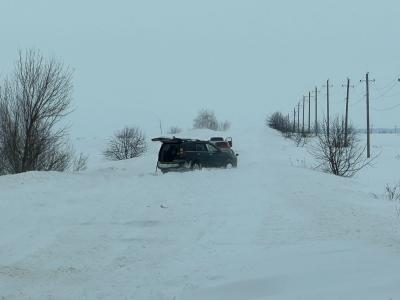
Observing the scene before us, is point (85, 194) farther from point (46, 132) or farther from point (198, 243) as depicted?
point (46, 132)

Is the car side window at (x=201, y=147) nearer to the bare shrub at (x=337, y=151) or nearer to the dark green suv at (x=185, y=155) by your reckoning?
the dark green suv at (x=185, y=155)

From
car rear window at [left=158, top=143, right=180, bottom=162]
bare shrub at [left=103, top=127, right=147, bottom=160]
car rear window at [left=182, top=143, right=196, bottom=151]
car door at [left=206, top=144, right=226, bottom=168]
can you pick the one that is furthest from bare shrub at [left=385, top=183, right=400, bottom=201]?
bare shrub at [left=103, top=127, right=147, bottom=160]

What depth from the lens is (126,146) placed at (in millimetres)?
81812

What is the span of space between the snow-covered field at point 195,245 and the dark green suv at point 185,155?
8.84 meters

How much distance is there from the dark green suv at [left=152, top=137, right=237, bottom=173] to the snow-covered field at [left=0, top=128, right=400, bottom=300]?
29.0 ft

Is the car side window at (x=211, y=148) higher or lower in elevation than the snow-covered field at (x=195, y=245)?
higher

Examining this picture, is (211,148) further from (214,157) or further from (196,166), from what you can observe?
(196,166)

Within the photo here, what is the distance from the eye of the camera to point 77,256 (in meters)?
7.86

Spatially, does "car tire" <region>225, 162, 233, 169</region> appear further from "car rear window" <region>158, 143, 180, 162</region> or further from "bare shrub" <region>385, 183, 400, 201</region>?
"bare shrub" <region>385, 183, 400, 201</region>

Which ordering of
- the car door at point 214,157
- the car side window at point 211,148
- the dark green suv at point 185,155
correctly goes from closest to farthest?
the dark green suv at point 185,155
the car door at point 214,157
the car side window at point 211,148

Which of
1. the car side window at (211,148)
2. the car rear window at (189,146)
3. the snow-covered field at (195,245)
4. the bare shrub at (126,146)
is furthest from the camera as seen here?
the bare shrub at (126,146)

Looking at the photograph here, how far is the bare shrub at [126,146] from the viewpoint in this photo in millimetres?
80625

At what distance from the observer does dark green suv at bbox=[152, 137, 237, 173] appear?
2483 cm

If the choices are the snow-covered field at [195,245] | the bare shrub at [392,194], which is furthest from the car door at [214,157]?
the snow-covered field at [195,245]
